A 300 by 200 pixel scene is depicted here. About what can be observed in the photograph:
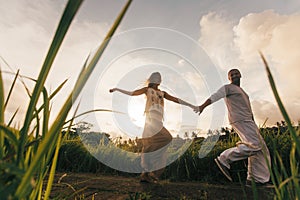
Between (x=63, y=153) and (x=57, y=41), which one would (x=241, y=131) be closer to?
(x=63, y=153)

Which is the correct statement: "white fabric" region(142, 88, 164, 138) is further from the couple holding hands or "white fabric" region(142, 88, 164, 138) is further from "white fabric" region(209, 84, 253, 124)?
"white fabric" region(209, 84, 253, 124)

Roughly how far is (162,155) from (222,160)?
3.80 ft

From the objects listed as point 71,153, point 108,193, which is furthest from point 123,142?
point 108,193

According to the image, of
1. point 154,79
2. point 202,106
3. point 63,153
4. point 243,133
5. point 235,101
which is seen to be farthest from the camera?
point 63,153

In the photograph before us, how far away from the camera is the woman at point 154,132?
5.48 meters

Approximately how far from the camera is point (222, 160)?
5.17 meters

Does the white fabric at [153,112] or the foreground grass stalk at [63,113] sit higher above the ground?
the white fabric at [153,112]

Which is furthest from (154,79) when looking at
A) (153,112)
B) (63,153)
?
(63,153)

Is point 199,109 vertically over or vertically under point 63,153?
over

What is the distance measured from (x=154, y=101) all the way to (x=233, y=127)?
5.31 ft

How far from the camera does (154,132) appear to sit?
5.73m

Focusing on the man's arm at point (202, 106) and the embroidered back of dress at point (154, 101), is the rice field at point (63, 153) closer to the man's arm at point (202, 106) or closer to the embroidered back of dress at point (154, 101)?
the man's arm at point (202, 106)

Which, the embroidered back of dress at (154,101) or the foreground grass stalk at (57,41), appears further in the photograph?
the embroidered back of dress at (154,101)

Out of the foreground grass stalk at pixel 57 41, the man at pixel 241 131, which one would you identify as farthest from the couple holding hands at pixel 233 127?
the foreground grass stalk at pixel 57 41
